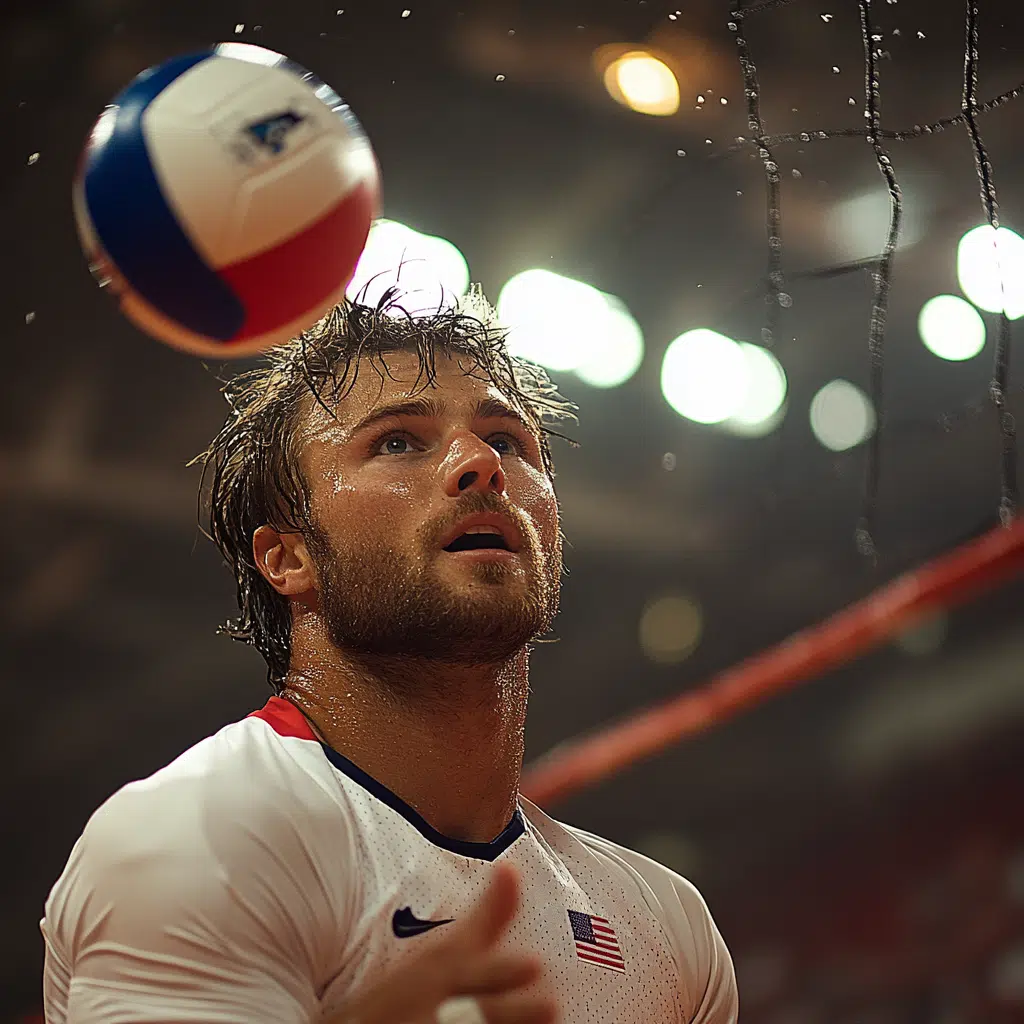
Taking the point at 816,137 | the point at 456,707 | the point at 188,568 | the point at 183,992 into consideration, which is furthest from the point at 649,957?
the point at 188,568

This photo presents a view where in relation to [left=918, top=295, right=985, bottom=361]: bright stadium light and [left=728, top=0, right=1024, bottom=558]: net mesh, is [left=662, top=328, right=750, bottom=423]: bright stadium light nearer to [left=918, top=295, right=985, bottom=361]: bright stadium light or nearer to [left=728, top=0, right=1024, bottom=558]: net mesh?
[left=728, top=0, right=1024, bottom=558]: net mesh

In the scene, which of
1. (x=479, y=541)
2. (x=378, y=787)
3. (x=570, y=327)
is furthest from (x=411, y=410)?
(x=570, y=327)

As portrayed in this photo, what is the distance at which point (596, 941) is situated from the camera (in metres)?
1.07

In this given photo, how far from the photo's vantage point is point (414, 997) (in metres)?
0.81

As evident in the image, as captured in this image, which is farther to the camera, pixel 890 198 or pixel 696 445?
pixel 696 445

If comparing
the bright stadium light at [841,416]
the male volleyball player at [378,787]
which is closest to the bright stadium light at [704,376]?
the bright stadium light at [841,416]

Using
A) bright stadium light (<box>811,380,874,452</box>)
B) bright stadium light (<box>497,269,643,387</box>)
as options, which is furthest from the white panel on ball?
bright stadium light (<box>811,380,874,452</box>)

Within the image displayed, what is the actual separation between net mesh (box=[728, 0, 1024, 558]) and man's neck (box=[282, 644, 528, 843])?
1.19 m

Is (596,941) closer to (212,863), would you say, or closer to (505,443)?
(212,863)

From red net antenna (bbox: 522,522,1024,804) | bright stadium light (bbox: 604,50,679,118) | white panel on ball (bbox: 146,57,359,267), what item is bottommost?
red net antenna (bbox: 522,522,1024,804)

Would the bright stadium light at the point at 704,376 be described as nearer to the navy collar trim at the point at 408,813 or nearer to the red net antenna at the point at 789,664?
the red net antenna at the point at 789,664

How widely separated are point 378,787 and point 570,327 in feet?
5.60

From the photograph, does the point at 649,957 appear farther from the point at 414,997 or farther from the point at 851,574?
the point at 851,574

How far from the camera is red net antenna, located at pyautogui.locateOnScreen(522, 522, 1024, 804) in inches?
114
